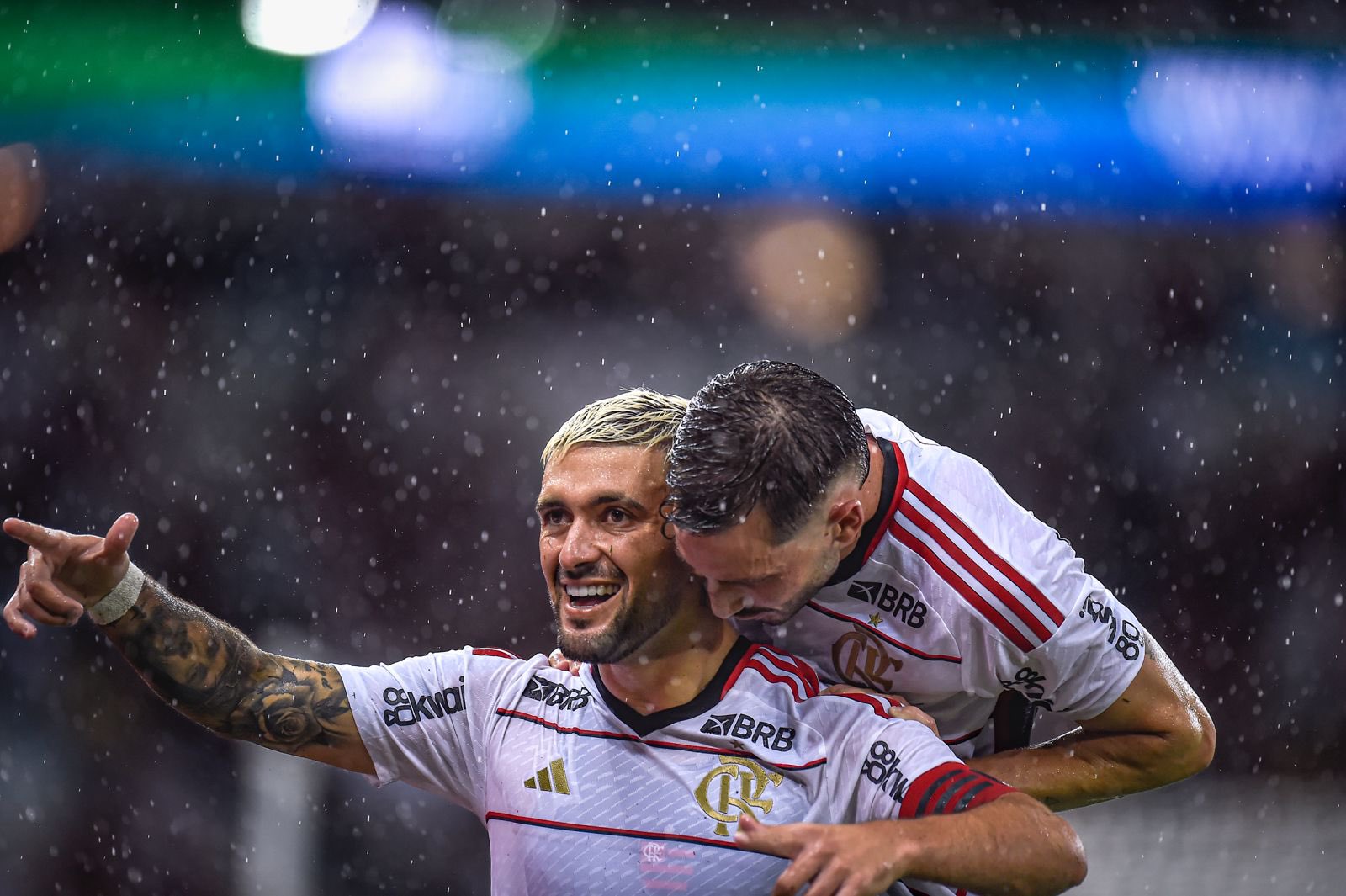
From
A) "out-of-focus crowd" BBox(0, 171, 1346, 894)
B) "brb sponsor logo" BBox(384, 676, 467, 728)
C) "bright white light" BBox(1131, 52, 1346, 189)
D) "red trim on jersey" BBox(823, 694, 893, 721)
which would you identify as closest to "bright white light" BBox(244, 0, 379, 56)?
"out-of-focus crowd" BBox(0, 171, 1346, 894)

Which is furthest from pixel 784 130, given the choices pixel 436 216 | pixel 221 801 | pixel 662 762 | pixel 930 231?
pixel 662 762

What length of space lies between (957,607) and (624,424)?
716 mm

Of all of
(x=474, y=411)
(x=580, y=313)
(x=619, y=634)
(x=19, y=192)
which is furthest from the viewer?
(x=19, y=192)

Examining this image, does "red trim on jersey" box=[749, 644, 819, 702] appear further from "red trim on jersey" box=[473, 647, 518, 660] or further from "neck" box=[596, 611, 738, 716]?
"red trim on jersey" box=[473, 647, 518, 660]

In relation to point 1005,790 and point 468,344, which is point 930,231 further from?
point 1005,790

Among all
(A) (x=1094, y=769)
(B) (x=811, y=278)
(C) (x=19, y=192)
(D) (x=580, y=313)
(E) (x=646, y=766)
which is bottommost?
(A) (x=1094, y=769)

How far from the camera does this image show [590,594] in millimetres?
2350

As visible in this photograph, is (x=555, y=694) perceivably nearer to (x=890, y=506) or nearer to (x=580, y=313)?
(x=890, y=506)

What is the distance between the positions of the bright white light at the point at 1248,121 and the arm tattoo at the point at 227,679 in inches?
300

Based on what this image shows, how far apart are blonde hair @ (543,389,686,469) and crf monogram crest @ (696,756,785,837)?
0.61 metres

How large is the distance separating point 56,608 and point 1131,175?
7.97 meters

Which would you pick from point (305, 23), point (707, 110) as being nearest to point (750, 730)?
point (707, 110)

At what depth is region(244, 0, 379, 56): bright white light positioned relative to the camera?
805cm

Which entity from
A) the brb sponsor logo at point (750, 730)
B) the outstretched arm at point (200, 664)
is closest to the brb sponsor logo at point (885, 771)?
the brb sponsor logo at point (750, 730)
